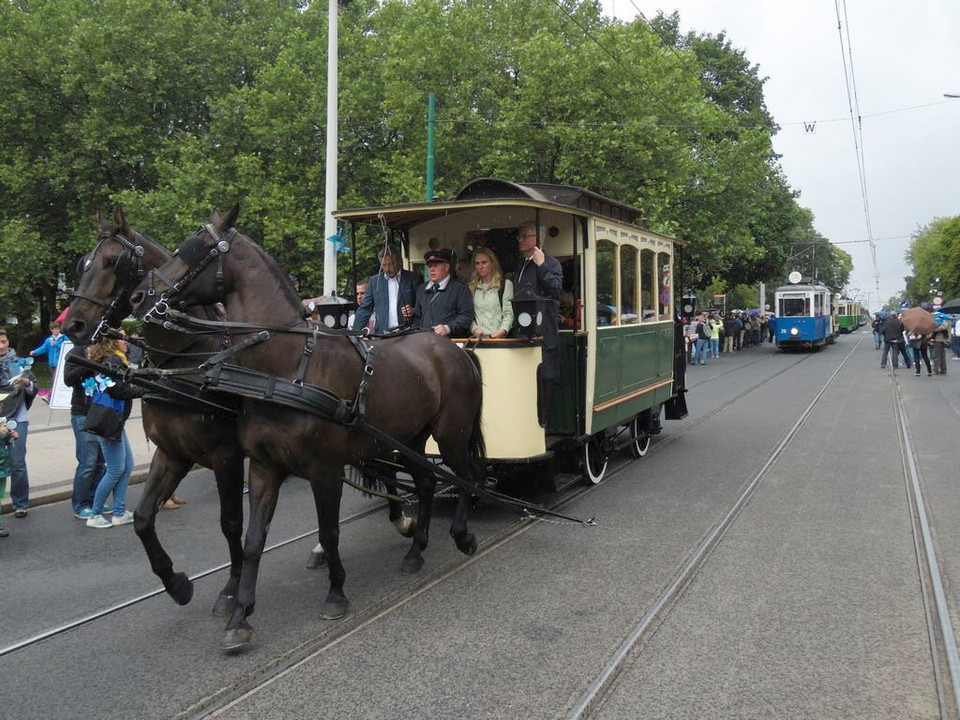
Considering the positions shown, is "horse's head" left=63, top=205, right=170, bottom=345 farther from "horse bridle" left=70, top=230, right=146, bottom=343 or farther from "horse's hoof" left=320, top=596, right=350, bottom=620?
"horse's hoof" left=320, top=596, right=350, bottom=620

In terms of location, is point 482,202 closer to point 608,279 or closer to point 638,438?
point 608,279

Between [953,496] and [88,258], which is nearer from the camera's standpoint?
[88,258]

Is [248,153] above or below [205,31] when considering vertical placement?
below

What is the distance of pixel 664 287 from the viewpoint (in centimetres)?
992

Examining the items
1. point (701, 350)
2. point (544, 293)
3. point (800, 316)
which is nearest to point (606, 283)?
point (544, 293)

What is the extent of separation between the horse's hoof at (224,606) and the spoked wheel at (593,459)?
409 cm

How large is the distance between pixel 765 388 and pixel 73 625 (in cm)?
1625

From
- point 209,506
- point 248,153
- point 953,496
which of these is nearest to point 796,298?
point 248,153

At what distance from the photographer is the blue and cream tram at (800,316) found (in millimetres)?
33531

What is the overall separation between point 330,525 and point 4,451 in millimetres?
3719

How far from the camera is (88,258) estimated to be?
4191 millimetres

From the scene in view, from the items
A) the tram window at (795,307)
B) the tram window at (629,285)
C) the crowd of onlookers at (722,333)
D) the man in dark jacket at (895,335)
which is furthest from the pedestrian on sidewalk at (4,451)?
the tram window at (795,307)

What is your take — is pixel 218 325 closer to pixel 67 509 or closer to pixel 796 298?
pixel 67 509

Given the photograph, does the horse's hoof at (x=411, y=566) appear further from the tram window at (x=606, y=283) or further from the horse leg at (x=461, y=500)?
the tram window at (x=606, y=283)
